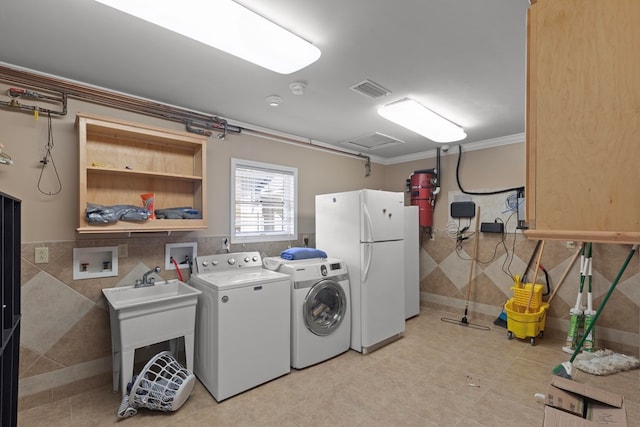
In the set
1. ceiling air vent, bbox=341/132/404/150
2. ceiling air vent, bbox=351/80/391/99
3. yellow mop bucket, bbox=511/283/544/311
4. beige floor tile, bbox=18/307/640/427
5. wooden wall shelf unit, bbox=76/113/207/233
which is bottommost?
beige floor tile, bbox=18/307/640/427

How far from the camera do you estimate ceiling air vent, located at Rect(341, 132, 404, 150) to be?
392cm

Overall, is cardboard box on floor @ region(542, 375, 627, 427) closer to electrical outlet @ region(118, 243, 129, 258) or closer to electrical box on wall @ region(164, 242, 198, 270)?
electrical box on wall @ region(164, 242, 198, 270)

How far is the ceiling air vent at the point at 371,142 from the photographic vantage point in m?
3.92

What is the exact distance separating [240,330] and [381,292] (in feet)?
5.15

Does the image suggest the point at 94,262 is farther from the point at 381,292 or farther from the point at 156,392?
the point at 381,292

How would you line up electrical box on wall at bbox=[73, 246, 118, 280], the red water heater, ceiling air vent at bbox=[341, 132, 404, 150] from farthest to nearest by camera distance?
1. the red water heater
2. ceiling air vent at bbox=[341, 132, 404, 150]
3. electrical box on wall at bbox=[73, 246, 118, 280]

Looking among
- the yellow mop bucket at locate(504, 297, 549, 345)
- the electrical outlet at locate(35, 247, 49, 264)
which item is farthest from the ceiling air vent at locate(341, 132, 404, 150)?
the electrical outlet at locate(35, 247, 49, 264)

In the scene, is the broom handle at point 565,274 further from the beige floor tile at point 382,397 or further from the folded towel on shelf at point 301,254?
the folded towel on shelf at point 301,254

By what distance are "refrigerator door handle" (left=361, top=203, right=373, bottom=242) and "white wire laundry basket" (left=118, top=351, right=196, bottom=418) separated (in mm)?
1950

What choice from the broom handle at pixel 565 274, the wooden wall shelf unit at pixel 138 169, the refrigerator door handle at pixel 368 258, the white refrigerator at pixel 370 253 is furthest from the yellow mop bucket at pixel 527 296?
the wooden wall shelf unit at pixel 138 169

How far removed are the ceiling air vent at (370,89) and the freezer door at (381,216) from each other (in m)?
0.96

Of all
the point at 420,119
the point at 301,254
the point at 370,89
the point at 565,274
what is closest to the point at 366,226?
the point at 301,254

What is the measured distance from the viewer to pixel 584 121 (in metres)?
0.74

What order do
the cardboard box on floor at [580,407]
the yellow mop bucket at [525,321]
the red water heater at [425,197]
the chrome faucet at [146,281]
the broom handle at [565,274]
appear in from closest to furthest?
the cardboard box on floor at [580,407]
the chrome faucet at [146,281]
the yellow mop bucket at [525,321]
the broom handle at [565,274]
the red water heater at [425,197]
